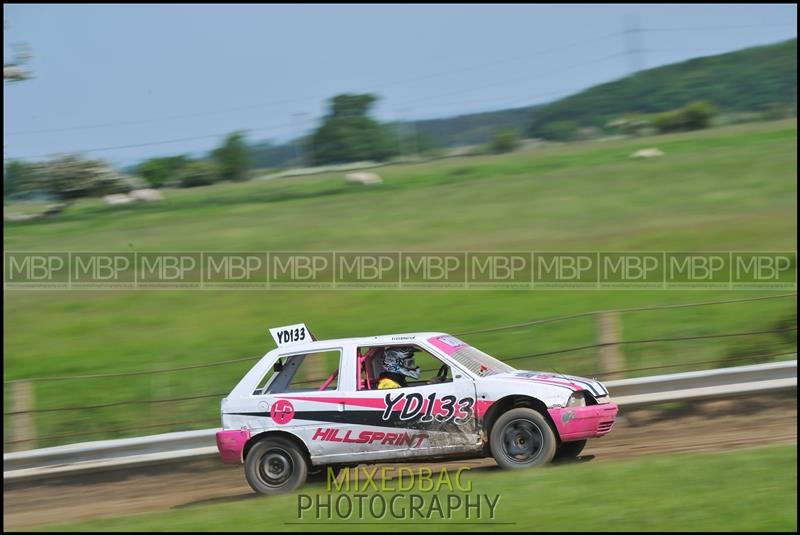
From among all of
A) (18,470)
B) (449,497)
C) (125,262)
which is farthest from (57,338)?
(449,497)

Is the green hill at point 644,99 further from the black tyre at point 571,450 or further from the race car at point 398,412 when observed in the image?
the black tyre at point 571,450

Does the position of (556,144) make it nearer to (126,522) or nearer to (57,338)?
(57,338)

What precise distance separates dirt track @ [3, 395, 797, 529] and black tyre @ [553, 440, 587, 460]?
0.52 feet

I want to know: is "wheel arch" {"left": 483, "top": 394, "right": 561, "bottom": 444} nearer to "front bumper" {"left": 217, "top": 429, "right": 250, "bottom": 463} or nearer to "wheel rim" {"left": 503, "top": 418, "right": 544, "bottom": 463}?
"wheel rim" {"left": 503, "top": 418, "right": 544, "bottom": 463}

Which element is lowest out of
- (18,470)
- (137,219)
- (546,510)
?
(18,470)

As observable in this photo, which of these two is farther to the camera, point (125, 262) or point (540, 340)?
point (125, 262)

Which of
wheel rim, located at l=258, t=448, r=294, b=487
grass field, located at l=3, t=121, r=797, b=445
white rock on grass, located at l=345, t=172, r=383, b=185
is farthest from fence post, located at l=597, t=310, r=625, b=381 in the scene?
white rock on grass, located at l=345, t=172, r=383, b=185

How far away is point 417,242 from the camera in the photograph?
19.8 meters

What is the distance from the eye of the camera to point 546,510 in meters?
6.73

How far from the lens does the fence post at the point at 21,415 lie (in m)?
11.9

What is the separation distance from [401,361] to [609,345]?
3620 mm

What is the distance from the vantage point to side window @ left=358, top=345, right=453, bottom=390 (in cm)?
902

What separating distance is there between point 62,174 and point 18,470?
16.5 m

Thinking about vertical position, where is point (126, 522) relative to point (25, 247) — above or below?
below
